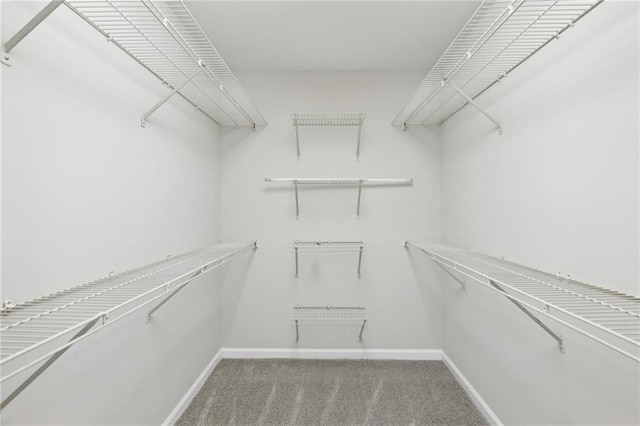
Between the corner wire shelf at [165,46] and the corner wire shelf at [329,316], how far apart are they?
65.5 inches

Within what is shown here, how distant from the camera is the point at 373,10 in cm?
160

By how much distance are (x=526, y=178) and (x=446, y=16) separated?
112 centimetres

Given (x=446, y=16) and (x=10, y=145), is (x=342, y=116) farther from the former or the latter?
(x=10, y=145)

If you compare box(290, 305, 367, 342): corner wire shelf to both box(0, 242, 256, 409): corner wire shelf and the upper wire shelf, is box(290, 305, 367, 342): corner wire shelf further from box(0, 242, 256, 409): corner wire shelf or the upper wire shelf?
the upper wire shelf

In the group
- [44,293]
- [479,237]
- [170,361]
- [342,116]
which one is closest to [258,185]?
Result: [342,116]

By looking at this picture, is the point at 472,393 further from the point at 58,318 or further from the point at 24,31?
the point at 24,31

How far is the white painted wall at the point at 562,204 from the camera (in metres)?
0.90

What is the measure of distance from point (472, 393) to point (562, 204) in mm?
1396

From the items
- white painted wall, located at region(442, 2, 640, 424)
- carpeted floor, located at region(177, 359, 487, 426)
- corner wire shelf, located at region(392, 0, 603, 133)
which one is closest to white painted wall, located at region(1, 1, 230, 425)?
carpeted floor, located at region(177, 359, 487, 426)

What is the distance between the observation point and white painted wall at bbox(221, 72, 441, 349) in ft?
7.51

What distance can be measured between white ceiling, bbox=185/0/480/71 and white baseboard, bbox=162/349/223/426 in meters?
2.39

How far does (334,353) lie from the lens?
7.48ft

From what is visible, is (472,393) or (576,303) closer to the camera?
(576,303)

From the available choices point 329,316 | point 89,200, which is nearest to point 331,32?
point 89,200
